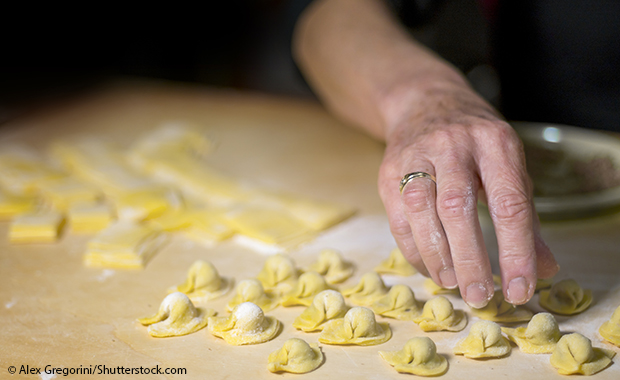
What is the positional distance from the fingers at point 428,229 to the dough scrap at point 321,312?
0.18 metres

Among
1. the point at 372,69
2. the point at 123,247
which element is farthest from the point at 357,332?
the point at 372,69

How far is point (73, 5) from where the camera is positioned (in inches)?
150

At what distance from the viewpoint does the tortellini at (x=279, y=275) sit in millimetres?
1214

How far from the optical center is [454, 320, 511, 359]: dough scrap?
0.94 meters

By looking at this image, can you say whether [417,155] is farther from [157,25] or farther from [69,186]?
[157,25]

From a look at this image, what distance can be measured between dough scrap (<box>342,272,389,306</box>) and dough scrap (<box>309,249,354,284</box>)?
0.06 meters

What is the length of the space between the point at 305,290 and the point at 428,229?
30 centimetres

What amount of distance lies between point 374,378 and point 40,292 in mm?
773

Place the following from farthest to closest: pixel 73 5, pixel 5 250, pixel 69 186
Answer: pixel 73 5 < pixel 69 186 < pixel 5 250

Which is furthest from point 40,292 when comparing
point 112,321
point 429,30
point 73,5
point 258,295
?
point 73,5

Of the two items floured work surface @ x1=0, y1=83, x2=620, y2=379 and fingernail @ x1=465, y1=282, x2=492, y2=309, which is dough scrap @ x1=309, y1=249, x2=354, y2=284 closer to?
floured work surface @ x1=0, y1=83, x2=620, y2=379

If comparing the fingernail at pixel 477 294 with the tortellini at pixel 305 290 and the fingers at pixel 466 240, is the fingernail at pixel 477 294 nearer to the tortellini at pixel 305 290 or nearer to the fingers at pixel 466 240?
the fingers at pixel 466 240

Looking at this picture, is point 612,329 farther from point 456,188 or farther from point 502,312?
point 456,188

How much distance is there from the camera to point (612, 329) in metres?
0.98
